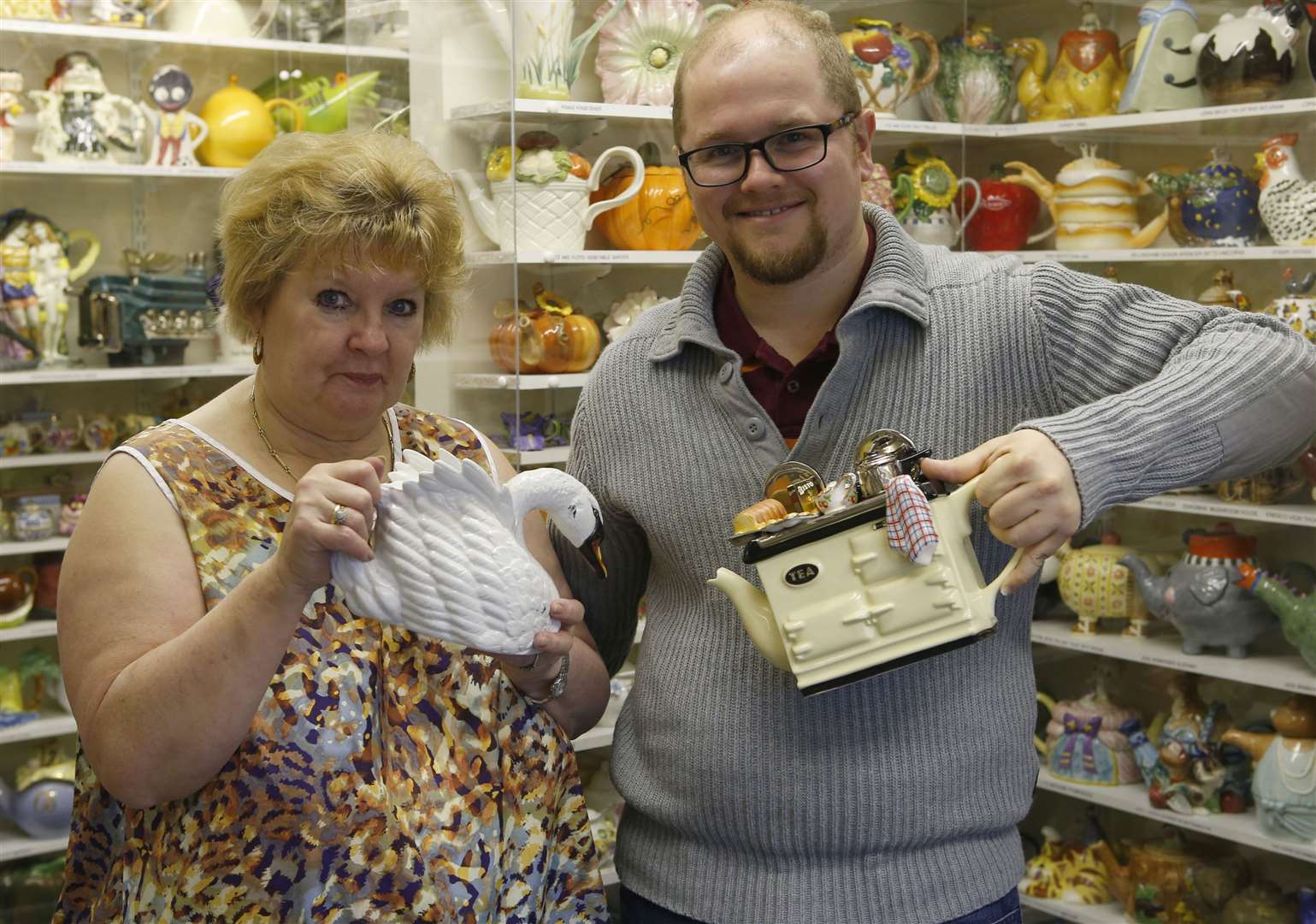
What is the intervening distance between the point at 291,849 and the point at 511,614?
28 centimetres

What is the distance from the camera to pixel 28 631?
3201 millimetres

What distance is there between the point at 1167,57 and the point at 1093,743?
1536 mm

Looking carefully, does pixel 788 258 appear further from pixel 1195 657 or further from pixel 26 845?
pixel 26 845

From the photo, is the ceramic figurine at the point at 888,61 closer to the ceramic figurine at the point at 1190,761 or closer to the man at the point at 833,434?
the ceramic figurine at the point at 1190,761

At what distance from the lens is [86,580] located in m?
Answer: 1.24

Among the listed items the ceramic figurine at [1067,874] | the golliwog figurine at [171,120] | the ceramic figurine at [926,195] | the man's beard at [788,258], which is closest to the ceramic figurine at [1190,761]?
the ceramic figurine at [1067,874]

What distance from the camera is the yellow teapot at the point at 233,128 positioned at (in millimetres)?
3604

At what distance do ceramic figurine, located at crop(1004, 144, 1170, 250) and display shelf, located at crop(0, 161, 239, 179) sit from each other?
1.95 metres

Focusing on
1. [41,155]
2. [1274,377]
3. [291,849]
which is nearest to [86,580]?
[291,849]

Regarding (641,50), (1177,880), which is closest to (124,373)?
(641,50)

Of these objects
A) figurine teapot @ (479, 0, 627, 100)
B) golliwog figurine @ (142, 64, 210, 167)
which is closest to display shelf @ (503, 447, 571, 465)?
figurine teapot @ (479, 0, 627, 100)

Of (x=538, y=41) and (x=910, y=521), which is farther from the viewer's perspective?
(x=538, y=41)

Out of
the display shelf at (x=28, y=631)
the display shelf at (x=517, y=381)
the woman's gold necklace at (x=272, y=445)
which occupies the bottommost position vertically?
the display shelf at (x=28, y=631)

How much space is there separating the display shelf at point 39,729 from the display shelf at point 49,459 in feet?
1.87
